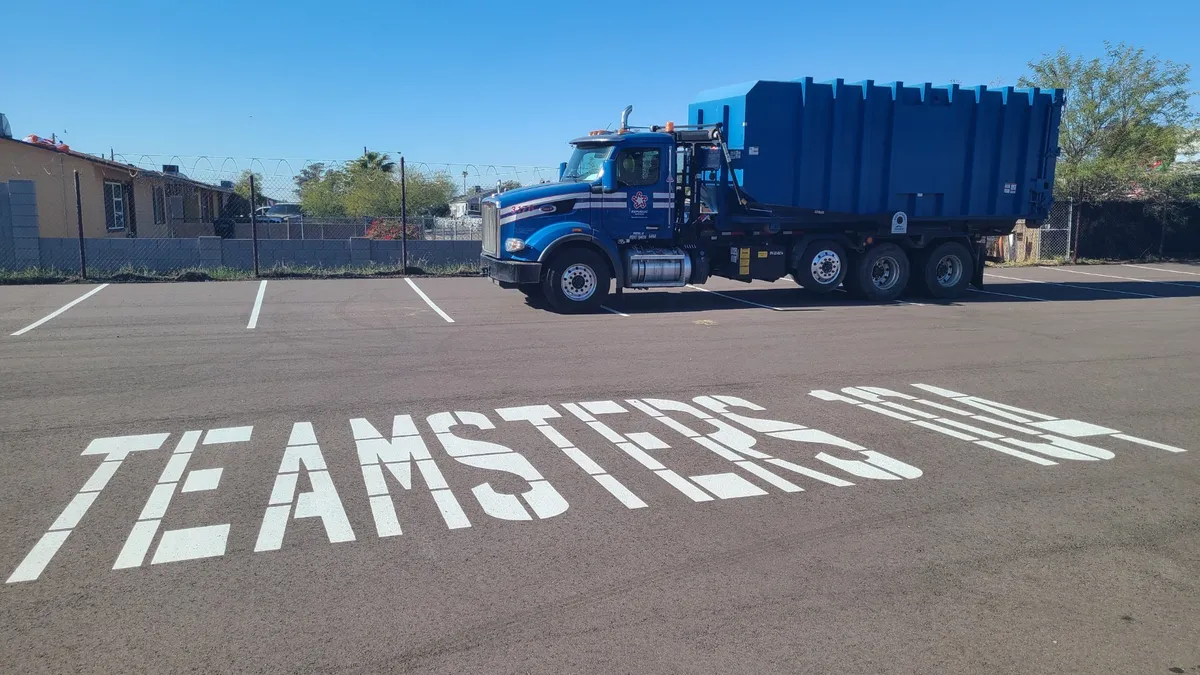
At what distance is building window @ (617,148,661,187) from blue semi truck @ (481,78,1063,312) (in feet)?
0.06

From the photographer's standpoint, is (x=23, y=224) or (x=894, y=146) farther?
(x=23, y=224)

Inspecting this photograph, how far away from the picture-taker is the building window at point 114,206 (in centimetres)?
2548

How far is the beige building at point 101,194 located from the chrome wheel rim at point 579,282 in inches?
430

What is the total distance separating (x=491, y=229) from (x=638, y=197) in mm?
2623

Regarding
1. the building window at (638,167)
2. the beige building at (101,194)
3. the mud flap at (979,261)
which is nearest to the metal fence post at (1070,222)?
the mud flap at (979,261)

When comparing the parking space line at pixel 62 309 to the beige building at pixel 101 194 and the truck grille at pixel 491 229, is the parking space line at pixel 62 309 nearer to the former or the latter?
the beige building at pixel 101 194

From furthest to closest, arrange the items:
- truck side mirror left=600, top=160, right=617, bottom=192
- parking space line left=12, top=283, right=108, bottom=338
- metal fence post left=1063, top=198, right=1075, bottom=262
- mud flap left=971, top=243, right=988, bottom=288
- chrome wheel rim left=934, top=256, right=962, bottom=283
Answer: metal fence post left=1063, top=198, right=1075, bottom=262 < mud flap left=971, top=243, right=988, bottom=288 < chrome wheel rim left=934, top=256, right=962, bottom=283 < truck side mirror left=600, top=160, right=617, bottom=192 < parking space line left=12, top=283, right=108, bottom=338

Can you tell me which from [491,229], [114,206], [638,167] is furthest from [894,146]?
[114,206]

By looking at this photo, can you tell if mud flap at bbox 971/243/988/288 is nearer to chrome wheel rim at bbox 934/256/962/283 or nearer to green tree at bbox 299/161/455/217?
chrome wheel rim at bbox 934/256/962/283

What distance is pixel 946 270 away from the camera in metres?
18.0

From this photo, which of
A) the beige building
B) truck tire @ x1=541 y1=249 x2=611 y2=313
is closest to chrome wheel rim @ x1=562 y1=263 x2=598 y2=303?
truck tire @ x1=541 y1=249 x2=611 y2=313

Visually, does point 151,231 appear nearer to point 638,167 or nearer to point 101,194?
point 101,194

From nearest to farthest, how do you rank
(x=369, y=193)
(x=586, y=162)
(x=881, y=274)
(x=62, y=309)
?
1. (x=62, y=309)
2. (x=586, y=162)
3. (x=881, y=274)
4. (x=369, y=193)

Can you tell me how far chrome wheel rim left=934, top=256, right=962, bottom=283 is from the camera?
58.7 feet
